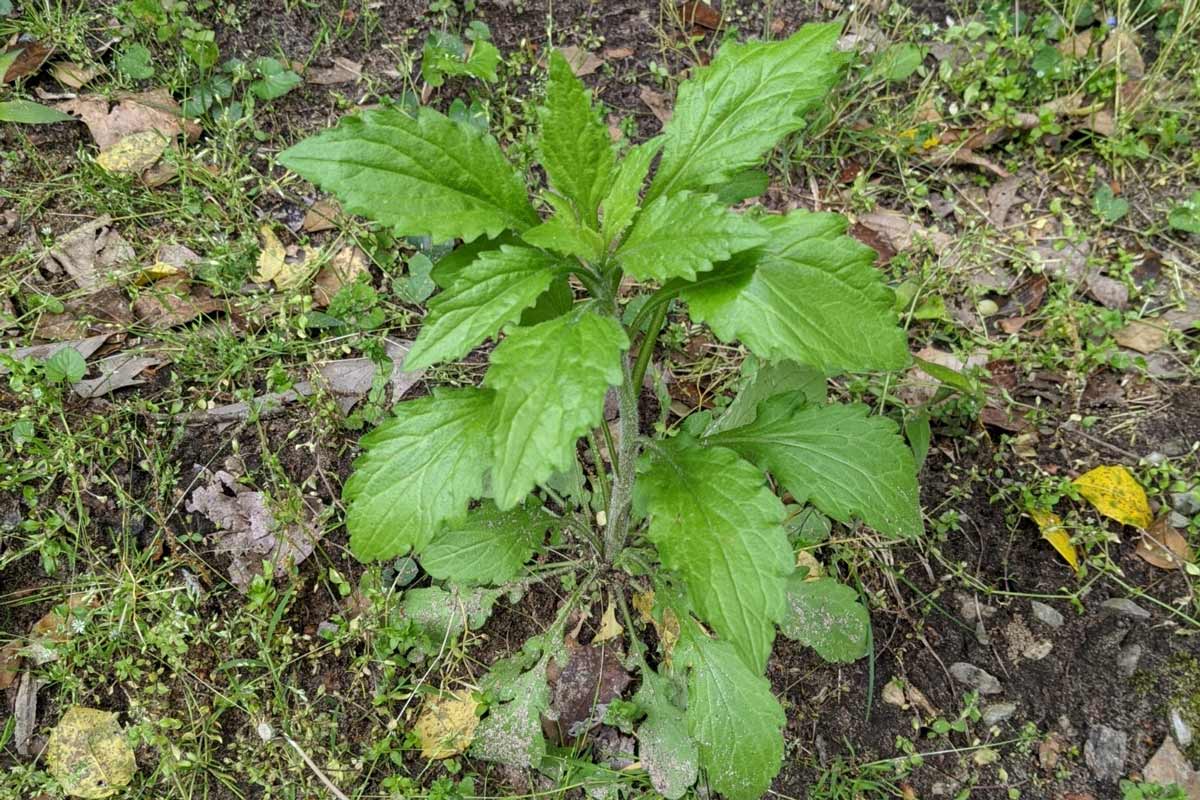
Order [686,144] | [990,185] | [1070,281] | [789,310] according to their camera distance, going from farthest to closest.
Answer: [990,185]
[1070,281]
[686,144]
[789,310]

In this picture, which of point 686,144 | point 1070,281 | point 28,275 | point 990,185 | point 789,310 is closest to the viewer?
point 789,310

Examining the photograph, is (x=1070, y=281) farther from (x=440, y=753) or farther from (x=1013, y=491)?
(x=440, y=753)

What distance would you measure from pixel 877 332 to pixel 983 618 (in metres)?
1.64

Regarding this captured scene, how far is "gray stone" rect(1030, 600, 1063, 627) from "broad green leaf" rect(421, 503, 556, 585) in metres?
1.72

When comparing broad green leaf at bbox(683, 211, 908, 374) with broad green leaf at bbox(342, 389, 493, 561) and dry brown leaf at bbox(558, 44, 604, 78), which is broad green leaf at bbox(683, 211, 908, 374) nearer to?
broad green leaf at bbox(342, 389, 493, 561)

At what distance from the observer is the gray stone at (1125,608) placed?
288 centimetres

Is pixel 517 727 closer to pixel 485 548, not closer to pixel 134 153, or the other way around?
pixel 485 548

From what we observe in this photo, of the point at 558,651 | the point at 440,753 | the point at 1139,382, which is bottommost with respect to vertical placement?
the point at 440,753

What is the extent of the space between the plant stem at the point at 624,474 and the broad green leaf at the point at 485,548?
24 cm

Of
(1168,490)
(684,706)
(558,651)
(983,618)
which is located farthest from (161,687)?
(1168,490)

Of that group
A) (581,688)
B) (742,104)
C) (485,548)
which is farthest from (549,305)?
(581,688)

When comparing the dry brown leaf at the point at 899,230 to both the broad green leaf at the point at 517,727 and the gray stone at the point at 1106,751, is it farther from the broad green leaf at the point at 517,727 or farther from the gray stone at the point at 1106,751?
the broad green leaf at the point at 517,727

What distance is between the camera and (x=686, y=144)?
1967 mm

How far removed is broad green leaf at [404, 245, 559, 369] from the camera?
169 centimetres
